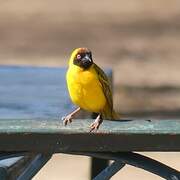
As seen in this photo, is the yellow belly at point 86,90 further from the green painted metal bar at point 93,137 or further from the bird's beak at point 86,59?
the green painted metal bar at point 93,137

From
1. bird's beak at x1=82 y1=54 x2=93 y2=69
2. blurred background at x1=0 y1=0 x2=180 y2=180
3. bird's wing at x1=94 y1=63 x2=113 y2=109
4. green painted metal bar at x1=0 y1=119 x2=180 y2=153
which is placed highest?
green painted metal bar at x1=0 y1=119 x2=180 y2=153

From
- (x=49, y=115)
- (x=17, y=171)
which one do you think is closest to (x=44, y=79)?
(x=49, y=115)

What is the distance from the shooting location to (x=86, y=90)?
118 inches

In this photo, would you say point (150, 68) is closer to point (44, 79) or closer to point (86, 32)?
point (86, 32)

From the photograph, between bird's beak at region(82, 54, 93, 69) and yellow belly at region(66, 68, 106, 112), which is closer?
yellow belly at region(66, 68, 106, 112)

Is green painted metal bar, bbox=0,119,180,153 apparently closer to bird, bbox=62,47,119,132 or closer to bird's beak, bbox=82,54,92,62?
bird, bbox=62,47,119,132

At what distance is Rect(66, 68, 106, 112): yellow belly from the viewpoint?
2980 millimetres

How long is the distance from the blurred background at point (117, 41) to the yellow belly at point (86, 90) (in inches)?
180

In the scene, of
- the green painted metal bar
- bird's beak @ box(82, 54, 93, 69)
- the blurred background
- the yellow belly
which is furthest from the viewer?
the blurred background

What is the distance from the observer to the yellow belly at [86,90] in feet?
9.78

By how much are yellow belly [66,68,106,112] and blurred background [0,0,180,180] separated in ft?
15.0

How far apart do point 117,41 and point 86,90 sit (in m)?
7.68

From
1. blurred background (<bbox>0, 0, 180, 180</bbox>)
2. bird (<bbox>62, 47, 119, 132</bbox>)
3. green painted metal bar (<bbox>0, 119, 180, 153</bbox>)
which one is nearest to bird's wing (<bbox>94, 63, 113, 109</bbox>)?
bird (<bbox>62, 47, 119, 132</bbox>)

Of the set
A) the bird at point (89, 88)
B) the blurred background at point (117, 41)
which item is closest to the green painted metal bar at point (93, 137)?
the bird at point (89, 88)
